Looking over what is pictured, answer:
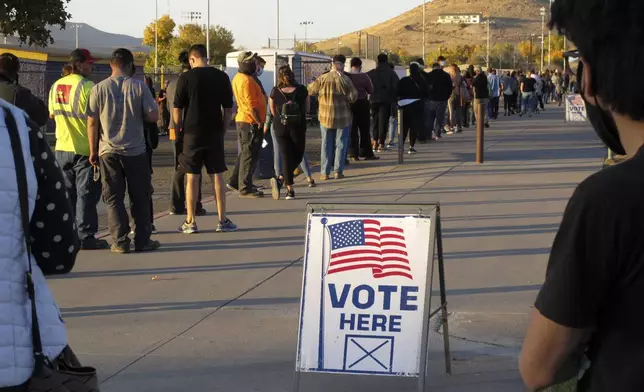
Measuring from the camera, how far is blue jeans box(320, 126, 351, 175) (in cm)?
1504

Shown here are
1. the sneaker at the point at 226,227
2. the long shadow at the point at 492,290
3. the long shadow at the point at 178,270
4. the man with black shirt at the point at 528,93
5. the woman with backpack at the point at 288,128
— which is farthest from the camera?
the man with black shirt at the point at 528,93

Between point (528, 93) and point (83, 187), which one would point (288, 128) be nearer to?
point (83, 187)

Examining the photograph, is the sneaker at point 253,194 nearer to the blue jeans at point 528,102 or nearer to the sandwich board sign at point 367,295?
the sandwich board sign at point 367,295

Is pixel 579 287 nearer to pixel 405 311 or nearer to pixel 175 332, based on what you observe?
pixel 405 311

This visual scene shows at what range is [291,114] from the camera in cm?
1251

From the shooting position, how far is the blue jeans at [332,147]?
1504cm

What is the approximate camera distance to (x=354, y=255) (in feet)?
16.8

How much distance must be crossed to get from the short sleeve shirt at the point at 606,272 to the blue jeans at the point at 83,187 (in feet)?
26.0

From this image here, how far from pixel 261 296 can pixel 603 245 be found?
5.82m

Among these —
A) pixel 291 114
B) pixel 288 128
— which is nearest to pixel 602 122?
pixel 291 114

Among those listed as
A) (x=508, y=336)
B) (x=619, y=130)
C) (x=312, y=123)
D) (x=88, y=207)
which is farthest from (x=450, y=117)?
(x=619, y=130)

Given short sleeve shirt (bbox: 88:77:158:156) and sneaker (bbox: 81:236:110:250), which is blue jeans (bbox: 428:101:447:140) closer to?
sneaker (bbox: 81:236:110:250)

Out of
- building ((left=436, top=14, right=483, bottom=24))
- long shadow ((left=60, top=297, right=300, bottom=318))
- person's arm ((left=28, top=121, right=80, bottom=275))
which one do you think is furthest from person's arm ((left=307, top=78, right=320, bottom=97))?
building ((left=436, top=14, right=483, bottom=24))

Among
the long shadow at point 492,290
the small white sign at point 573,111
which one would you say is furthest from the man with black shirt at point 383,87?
the long shadow at point 492,290
